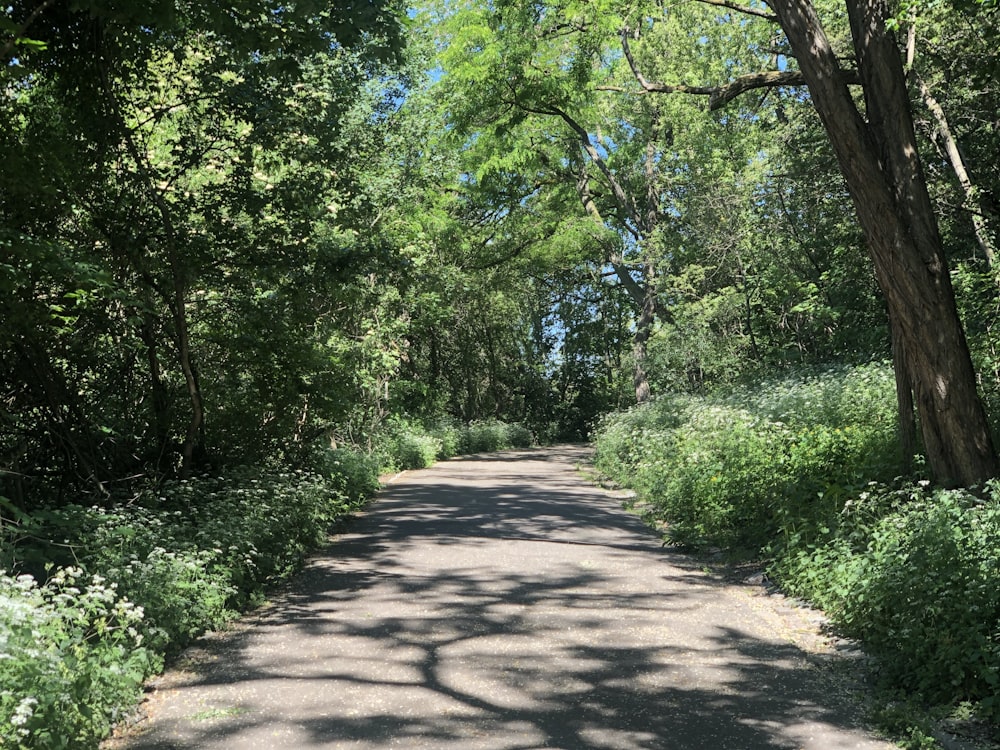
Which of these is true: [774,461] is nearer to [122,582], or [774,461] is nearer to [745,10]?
[745,10]

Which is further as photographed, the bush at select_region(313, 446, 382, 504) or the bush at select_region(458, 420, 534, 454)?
the bush at select_region(458, 420, 534, 454)

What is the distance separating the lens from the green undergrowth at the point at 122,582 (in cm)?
408

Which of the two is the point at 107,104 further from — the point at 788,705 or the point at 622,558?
the point at 788,705

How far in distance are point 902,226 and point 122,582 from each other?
6.82 meters

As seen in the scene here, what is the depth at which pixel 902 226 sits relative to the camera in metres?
7.68

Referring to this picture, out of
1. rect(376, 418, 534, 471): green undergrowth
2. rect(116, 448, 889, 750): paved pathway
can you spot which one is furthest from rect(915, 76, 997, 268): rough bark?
rect(376, 418, 534, 471): green undergrowth

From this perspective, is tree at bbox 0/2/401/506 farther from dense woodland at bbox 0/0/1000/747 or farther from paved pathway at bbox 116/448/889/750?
paved pathway at bbox 116/448/889/750

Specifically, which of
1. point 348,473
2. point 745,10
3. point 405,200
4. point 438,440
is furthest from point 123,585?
point 438,440

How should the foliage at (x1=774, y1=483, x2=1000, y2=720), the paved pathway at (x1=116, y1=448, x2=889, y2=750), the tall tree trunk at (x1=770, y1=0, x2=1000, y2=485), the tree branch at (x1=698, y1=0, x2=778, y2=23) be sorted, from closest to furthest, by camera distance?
1. the paved pathway at (x1=116, y1=448, x2=889, y2=750)
2. the foliage at (x1=774, y1=483, x2=1000, y2=720)
3. the tall tree trunk at (x1=770, y1=0, x2=1000, y2=485)
4. the tree branch at (x1=698, y1=0, x2=778, y2=23)

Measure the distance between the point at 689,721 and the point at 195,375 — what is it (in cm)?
758

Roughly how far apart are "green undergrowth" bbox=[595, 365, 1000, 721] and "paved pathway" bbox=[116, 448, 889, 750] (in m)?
0.49

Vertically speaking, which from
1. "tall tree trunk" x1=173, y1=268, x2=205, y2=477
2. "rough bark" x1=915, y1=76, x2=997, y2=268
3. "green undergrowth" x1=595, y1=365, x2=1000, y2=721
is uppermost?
"rough bark" x1=915, y1=76, x2=997, y2=268

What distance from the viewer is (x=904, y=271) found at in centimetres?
765

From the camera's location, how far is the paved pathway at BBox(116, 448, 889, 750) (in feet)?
15.8
